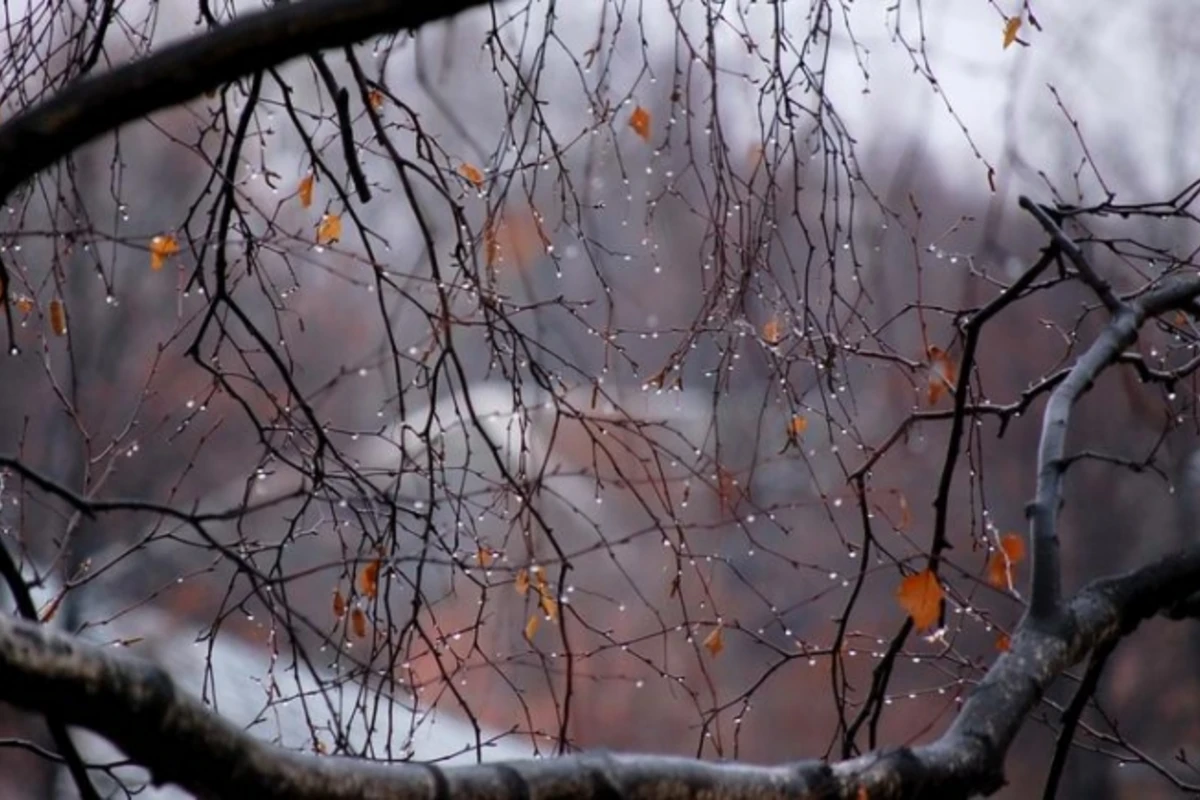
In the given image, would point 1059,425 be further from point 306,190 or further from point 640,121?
point 306,190

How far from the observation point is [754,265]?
9.35 feet

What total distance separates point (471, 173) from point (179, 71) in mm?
1666

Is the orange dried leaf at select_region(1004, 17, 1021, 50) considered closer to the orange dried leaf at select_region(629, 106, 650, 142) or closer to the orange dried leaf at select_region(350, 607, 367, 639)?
the orange dried leaf at select_region(629, 106, 650, 142)

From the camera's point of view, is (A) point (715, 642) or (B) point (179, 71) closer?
(B) point (179, 71)

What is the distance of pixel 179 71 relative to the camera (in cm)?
125

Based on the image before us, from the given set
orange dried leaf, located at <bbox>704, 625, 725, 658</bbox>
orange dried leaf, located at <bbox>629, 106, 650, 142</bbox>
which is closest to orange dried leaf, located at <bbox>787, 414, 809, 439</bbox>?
orange dried leaf, located at <bbox>704, 625, 725, 658</bbox>

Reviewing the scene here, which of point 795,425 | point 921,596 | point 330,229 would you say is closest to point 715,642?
point 795,425

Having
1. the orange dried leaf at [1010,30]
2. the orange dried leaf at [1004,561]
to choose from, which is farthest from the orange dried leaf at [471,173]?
the orange dried leaf at [1004,561]

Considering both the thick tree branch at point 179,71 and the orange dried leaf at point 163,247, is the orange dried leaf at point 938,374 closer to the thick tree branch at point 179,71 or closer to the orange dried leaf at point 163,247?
the orange dried leaf at point 163,247

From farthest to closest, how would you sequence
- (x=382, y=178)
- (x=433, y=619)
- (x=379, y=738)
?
(x=379, y=738) → (x=382, y=178) → (x=433, y=619)

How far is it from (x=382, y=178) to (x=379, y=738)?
3808 mm

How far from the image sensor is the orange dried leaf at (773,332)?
288 cm

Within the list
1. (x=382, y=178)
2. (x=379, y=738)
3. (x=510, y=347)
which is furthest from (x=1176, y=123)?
(x=510, y=347)

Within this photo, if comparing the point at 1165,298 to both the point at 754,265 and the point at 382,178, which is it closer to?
the point at 754,265
